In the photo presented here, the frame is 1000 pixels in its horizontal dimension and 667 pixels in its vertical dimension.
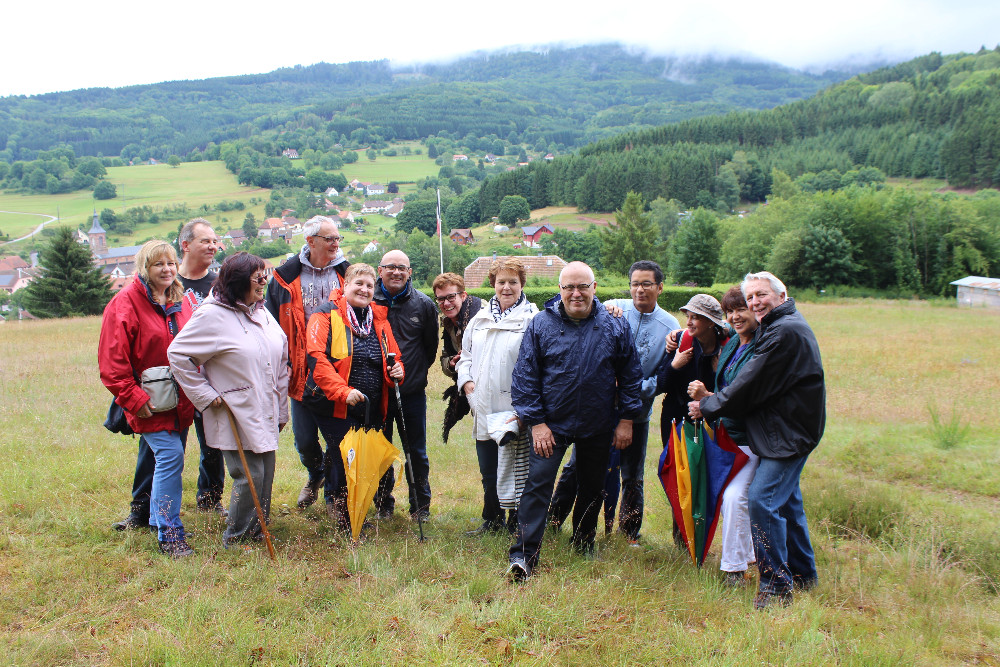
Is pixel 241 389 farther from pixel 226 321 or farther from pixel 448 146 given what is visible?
pixel 448 146

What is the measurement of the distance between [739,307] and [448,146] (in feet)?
586

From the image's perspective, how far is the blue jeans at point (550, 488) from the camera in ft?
12.8

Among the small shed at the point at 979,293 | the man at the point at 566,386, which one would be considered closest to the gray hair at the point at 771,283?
the man at the point at 566,386

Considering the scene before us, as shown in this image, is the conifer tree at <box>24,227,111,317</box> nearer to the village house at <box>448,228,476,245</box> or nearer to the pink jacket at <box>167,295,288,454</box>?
the pink jacket at <box>167,295,288,454</box>

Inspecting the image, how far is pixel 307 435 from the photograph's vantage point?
484 centimetres

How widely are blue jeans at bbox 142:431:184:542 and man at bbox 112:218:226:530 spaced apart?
0.22 m

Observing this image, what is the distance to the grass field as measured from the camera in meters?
2.93

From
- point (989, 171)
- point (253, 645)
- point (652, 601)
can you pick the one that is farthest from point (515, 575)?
point (989, 171)

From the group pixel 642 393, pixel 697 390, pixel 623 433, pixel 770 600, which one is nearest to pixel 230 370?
pixel 623 433

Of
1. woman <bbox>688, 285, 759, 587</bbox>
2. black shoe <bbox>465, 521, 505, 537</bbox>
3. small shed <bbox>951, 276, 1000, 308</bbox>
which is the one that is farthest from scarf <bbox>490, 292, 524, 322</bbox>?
small shed <bbox>951, 276, 1000, 308</bbox>

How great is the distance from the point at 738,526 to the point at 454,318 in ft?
8.27

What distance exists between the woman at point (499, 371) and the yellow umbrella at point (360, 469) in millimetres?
718

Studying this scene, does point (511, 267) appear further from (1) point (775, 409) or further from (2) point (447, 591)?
(2) point (447, 591)

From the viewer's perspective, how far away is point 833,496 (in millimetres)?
5617
